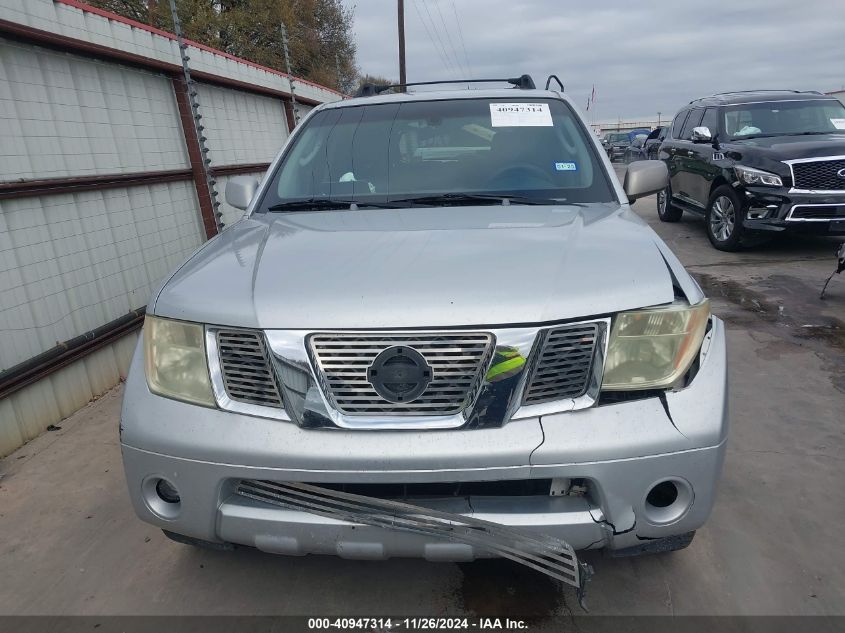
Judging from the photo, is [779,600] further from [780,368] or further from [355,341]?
[780,368]

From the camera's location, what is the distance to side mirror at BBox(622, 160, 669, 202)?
3023 millimetres

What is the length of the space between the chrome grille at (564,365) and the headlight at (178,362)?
966mm

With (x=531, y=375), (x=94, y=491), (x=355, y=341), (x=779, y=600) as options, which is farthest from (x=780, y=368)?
(x=94, y=491)

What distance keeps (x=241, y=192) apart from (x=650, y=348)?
83.8 inches

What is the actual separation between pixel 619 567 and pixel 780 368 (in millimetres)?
2508

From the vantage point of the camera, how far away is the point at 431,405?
1.77m

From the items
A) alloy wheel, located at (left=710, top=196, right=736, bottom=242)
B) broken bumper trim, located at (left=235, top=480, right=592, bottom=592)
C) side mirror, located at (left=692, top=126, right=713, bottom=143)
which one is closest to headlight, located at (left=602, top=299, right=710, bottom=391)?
broken bumper trim, located at (left=235, top=480, right=592, bottom=592)

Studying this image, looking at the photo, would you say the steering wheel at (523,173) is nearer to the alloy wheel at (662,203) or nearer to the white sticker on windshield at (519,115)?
the white sticker on windshield at (519,115)

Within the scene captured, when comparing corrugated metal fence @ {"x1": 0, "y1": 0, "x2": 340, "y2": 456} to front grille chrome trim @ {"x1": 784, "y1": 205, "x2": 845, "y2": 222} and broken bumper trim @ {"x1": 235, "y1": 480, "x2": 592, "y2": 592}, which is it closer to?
broken bumper trim @ {"x1": 235, "y1": 480, "x2": 592, "y2": 592}

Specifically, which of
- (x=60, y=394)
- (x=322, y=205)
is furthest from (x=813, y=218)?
(x=60, y=394)

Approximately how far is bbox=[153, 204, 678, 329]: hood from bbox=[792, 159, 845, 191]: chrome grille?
5257mm

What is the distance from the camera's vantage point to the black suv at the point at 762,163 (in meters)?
6.56

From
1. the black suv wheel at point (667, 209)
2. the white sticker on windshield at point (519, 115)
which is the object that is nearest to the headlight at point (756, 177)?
the black suv wheel at point (667, 209)

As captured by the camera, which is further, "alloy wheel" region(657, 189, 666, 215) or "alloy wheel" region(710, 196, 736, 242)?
"alloy wheel" region(657, 189, 666, 215)
